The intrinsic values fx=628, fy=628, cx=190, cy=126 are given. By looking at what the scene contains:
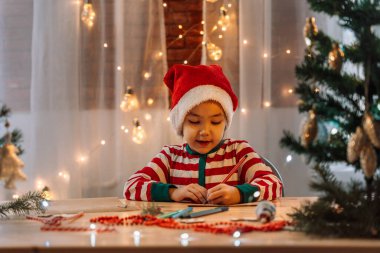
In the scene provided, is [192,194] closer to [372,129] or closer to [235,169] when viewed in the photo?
[235,169]

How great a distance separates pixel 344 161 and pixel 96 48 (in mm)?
2074

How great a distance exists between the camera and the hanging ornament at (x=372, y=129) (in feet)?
3.63

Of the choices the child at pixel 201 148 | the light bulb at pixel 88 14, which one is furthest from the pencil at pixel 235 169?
the light bulb at pixel 88 14

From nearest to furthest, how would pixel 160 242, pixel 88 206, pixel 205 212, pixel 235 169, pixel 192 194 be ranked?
1. pixel 160 242
2. pixel 205 212
3. pixel 88 206
4. pixel 192 194
5. pixel 235 169

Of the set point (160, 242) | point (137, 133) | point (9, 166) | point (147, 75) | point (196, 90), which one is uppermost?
point (147, 75)

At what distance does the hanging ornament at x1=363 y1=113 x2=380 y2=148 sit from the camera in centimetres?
111

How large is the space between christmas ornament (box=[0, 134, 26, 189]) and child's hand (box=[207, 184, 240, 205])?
0.59 meters

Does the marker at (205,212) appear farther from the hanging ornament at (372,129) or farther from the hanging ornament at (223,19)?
the hanging ornament at (223,19)

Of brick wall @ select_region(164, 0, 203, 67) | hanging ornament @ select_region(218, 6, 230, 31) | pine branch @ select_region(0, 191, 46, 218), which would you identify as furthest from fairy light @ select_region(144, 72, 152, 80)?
pine branch @ select_region(0, 191, 46, 218)

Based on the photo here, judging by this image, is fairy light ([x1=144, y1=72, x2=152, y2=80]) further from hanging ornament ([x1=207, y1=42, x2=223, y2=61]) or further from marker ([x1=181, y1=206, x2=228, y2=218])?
marker ([x1=181, y1=206, x2=228, y2=218])

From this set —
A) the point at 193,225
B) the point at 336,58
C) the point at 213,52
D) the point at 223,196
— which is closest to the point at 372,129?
the point at 336,58

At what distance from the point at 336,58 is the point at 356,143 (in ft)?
0.56

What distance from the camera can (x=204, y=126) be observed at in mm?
1979

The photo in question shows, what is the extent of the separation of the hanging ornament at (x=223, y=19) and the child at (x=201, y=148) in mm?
946
